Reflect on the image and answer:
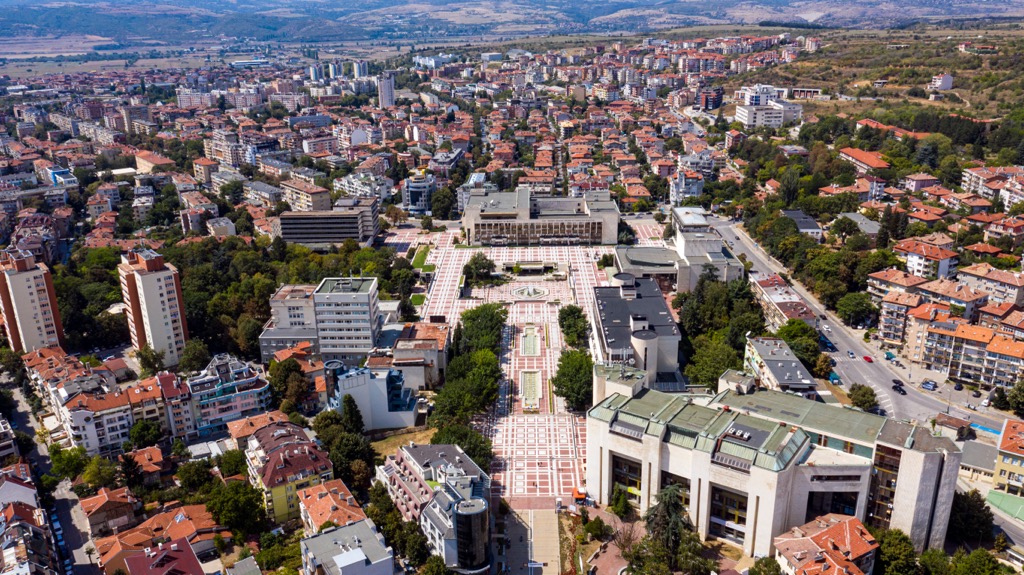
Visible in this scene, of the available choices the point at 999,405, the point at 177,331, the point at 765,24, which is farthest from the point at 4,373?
the point at 765,24

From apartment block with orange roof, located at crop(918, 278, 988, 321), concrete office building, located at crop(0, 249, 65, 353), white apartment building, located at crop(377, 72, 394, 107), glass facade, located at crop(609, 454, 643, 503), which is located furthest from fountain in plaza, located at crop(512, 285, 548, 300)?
white apartment building, located at crop(377, 72, 394, 107)

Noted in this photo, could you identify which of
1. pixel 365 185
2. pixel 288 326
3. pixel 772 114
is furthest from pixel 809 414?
pixel 772 114

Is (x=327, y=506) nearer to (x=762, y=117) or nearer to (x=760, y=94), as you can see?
(x=762, y=117)

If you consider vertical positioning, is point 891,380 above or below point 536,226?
below

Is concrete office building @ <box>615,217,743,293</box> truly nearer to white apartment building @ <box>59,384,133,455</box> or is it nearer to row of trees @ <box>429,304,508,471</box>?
row of trees @ <box>429,304,508,471</box>

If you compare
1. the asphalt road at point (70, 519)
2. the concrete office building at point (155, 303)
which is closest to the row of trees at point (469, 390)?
the asphalt road at point (70, 519)

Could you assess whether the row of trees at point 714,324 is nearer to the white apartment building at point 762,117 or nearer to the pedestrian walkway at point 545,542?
the pedestrian walkway at point 545,542

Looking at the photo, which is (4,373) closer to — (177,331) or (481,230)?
(177,331)
